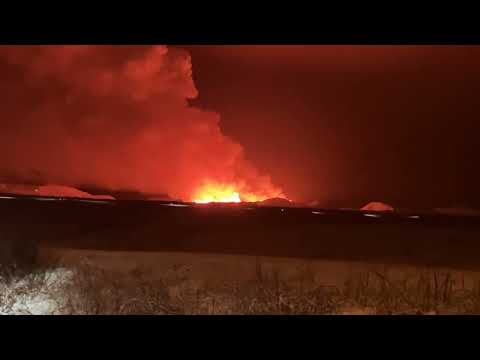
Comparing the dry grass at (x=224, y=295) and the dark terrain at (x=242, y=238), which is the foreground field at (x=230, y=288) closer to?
the dry grass at (x=224, y=295)

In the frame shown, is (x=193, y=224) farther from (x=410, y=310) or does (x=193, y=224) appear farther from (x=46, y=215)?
(x=410, y=310)

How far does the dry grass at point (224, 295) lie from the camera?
33.5 ft

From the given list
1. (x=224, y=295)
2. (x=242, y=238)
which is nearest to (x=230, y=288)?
(x=224, y=295)

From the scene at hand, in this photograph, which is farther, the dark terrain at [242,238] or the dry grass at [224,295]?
the dark terrain at [242,238]

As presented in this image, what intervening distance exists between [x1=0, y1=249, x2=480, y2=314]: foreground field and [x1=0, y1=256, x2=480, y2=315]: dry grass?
0.05 ft

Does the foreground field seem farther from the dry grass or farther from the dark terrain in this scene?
A: the dark terrain

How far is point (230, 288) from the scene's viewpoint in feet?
36.4

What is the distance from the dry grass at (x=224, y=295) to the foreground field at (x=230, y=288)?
0.02m

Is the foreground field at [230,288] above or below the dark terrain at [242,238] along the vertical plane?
below

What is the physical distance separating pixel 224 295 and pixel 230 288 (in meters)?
0.33

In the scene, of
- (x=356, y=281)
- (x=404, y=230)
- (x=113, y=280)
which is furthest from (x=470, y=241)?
(x=113, y=280)

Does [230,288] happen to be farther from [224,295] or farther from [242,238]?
[242,238]

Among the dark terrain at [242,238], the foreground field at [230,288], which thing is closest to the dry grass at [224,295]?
the foreground field at [230,288]

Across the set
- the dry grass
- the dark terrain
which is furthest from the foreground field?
the dark terrain
